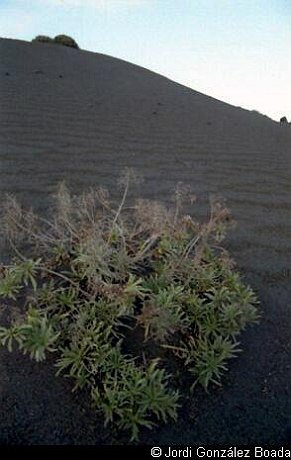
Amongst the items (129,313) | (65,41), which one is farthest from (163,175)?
(65,41)

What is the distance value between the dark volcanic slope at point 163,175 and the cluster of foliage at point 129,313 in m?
0.12

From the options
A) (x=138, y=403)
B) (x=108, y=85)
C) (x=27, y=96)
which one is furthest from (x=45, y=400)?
(x=108, y=85)

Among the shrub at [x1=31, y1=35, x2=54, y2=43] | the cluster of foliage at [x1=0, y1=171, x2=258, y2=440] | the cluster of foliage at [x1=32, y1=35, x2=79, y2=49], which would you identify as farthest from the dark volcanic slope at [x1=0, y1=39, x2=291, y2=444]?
the cluster of foliage at [x1=32, y1=35, x2=79, y2=49]

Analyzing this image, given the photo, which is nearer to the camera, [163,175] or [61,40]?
[163,175]

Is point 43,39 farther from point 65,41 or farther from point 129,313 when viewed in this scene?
point 129,313

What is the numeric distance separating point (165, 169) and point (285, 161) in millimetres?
2395

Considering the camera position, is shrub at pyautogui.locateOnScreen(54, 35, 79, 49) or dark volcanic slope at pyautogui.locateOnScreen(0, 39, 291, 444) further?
shrub at pyautogui.locateOnScreen(54, 35, 79, 49)

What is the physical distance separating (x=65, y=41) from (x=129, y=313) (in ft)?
58.5

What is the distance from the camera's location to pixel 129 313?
2084mm

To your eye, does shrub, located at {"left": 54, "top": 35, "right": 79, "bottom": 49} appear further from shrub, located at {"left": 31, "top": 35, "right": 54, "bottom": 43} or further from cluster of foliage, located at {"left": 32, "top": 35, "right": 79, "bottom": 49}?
shrub, located at {"left": 31, "top": 35, "right": 54, "bottom": 43}

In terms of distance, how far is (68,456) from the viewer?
1.75m

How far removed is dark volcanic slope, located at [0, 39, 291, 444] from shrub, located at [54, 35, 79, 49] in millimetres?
5915

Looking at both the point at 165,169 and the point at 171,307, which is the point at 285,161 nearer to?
the point at 165,169

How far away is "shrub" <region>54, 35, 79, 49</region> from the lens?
58.1 ft
